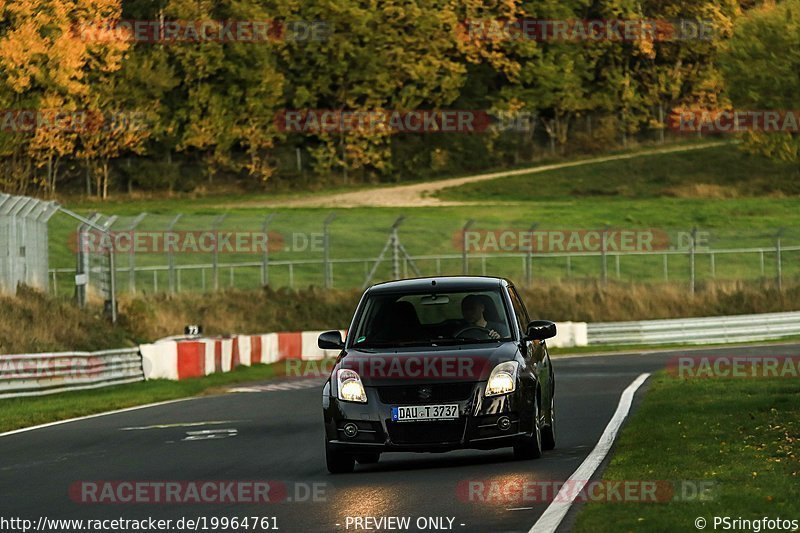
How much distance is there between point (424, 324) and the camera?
15352 mm

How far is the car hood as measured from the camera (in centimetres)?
1423

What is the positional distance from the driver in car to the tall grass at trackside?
16.6m

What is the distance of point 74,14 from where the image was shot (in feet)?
209

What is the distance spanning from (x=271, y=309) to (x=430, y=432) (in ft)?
102

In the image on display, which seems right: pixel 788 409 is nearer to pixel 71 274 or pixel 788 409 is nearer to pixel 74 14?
pixel 71 274

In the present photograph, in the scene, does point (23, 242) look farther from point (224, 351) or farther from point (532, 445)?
point (532, 445)

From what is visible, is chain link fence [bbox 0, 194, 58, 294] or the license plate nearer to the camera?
the license plate

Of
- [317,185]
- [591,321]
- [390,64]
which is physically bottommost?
[591,321]

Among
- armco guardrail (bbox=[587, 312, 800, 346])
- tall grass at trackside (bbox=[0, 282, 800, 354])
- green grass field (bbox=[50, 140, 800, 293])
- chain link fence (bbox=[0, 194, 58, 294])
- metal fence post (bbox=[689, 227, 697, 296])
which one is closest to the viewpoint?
chain link fence (bbox=[0, 194, 58, 294])

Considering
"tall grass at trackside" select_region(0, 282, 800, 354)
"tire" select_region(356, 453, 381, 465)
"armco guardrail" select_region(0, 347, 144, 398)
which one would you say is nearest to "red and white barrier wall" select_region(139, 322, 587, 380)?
"armco guardrail" select_region(0, 347, 144, 398)

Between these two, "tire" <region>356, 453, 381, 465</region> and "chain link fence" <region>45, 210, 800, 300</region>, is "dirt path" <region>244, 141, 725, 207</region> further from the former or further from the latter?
"tire" <region>356, 453, 381, 465</region>

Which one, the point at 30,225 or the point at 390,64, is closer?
the point at 30,225

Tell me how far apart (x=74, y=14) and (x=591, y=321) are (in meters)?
24.8

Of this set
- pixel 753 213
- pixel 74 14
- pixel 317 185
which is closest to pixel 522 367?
pixel 74 14
